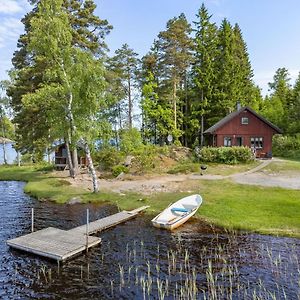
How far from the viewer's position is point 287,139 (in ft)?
163

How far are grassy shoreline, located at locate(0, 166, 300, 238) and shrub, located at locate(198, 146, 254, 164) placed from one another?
1147 centimetres

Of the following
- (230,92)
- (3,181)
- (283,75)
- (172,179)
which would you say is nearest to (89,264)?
(172,179)

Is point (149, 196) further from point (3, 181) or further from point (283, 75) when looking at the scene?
point (283, 75)

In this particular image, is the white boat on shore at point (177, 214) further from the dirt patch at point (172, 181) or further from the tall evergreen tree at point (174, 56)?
the tall evergreen tree at point (174, 56)

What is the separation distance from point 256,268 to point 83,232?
8.64 m

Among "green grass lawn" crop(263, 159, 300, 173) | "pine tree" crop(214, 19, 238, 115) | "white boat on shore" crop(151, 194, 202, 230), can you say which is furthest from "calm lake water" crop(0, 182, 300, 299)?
"pine tree" crop(214, 19, 238, 115)

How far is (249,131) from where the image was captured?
43969 millimetres

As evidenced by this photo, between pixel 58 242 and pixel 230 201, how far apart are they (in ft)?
38.4

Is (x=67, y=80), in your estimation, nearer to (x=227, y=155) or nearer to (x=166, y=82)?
(x=227, y=155)

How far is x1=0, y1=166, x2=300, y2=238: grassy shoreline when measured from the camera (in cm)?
1667

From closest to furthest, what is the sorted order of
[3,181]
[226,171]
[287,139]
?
[226,171], [3,181], [287,139]

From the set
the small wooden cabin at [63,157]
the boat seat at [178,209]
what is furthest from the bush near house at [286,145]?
the boat seat at [178,209]

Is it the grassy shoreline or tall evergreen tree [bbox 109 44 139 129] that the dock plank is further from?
tall evergreen tree [bbox 109 44 139 129]

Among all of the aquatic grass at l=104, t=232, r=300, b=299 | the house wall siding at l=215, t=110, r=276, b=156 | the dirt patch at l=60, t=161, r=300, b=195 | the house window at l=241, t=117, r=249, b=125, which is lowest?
the aquatic grass at l=104, t=232, r=300, b=299
